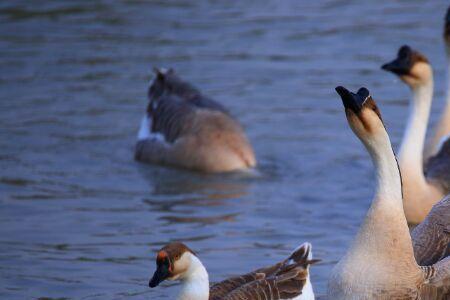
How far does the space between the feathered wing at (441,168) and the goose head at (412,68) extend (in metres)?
0.66

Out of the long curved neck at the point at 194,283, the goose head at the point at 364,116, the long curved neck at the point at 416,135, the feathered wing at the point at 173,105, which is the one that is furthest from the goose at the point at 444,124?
the goose head at the point at 364,116

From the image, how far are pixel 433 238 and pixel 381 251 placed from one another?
1.01 metres

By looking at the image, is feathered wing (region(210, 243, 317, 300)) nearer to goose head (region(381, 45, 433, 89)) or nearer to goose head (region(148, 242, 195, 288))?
goose head (region(148, 242, 195, 288))

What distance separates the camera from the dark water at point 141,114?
32.8ft

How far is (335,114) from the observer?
14.5 meters

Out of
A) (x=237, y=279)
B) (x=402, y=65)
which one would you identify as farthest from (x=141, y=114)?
(x=237, y=279)

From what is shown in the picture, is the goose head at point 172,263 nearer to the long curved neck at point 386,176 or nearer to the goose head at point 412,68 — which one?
the long curved neck at point 386,176

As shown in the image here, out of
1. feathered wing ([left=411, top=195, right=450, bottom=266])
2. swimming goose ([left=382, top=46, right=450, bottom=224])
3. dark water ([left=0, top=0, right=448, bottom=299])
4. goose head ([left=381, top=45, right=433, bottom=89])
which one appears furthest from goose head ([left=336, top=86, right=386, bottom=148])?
goose head ([left=381, top=45, right=433, bottom=89])

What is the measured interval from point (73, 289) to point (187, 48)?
8212 mm

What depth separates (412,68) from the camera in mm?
11453

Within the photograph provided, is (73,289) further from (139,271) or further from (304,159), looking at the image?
(304,159)

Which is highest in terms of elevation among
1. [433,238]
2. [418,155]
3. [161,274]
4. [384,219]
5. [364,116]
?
[364,116]

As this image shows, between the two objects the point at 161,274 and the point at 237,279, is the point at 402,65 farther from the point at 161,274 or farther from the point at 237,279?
the point at 161,274

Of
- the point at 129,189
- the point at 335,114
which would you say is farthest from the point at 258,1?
the point at 129,189
